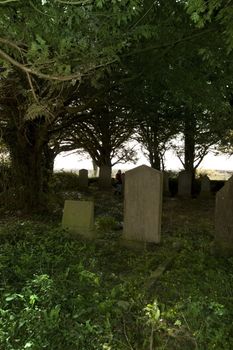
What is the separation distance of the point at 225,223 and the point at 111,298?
321 cm

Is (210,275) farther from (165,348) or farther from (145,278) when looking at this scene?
(165,348)

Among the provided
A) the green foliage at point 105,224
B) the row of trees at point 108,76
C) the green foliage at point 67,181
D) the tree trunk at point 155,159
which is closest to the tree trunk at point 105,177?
the row of trees at point 108,76

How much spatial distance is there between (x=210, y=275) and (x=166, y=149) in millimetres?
15493

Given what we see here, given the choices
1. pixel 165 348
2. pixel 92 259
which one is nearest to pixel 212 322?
pixel 165 348

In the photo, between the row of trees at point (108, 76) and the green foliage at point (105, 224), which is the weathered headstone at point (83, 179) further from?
the green foliage at point (105, 224)

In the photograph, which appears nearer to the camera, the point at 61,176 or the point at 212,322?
the point at 212,322

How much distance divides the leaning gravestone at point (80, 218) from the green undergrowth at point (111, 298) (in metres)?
0.75

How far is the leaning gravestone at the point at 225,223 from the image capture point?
6.94 meters

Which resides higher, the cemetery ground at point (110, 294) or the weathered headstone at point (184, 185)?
the weathered headstone at point (184, 185)

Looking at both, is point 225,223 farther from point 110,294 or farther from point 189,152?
point 189,152

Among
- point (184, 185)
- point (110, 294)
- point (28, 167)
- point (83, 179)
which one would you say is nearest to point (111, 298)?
point (110, 294)

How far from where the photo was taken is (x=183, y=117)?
55.7 feet

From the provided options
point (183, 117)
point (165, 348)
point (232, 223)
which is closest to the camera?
point (165, 348)

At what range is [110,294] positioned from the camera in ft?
15.4
